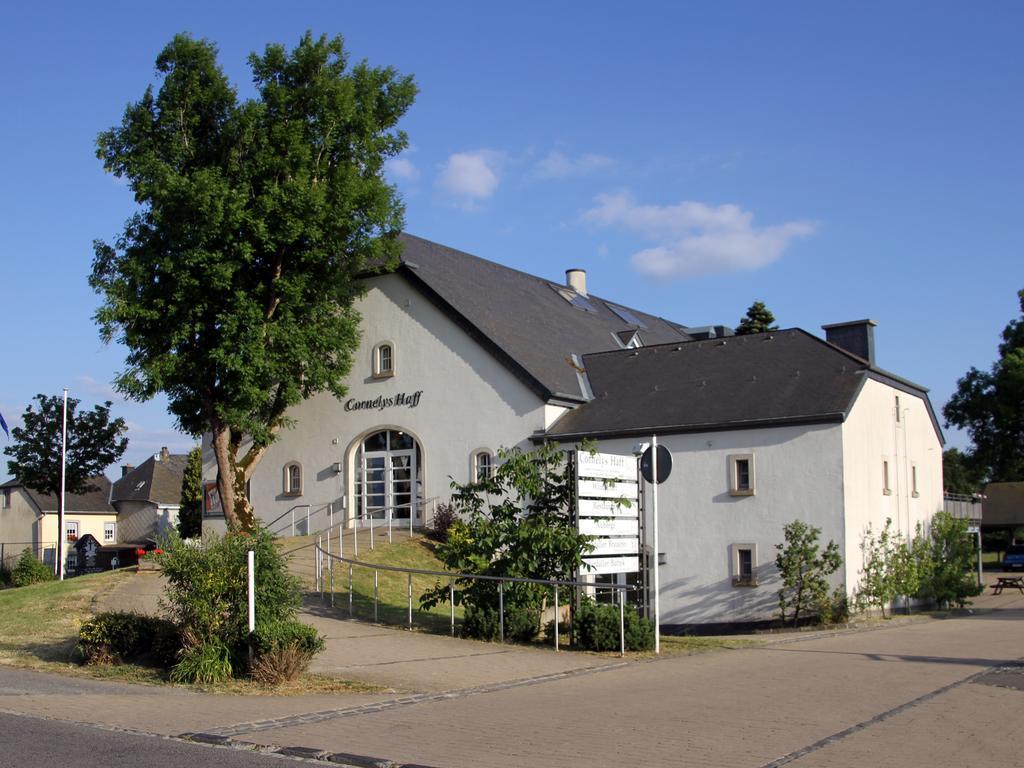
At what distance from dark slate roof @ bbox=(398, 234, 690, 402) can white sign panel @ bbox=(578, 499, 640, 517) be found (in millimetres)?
10559

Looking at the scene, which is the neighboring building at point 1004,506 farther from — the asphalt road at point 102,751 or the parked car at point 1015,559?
the asphalt road at point 102,751

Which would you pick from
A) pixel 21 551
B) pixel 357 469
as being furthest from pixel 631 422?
pixel 21 551

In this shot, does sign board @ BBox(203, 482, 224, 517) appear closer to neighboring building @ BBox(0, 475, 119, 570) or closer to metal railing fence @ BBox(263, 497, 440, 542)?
metal railing fence @ BBox(263, 497, 440, 542)

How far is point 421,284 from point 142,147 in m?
8.13

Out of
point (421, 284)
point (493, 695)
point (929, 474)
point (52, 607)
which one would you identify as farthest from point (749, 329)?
point (493, 695)

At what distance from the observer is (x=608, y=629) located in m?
15.1

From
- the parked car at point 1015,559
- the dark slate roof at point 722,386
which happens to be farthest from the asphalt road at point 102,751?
the parked car at point 1015,559

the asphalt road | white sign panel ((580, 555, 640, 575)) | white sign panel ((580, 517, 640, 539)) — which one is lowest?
the asphalt road

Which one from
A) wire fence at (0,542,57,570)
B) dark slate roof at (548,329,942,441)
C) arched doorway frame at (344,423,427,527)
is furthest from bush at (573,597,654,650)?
wire fence at (0,542,57,570)

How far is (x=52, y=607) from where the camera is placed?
1847 cm

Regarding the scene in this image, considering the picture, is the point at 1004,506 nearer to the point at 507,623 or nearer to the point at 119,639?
the point at 507,623

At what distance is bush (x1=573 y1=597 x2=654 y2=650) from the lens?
15109 mm

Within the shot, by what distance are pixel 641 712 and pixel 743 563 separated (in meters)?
14.9

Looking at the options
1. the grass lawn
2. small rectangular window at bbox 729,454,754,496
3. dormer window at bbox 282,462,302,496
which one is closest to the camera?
the grass lawn
